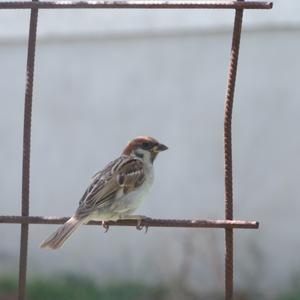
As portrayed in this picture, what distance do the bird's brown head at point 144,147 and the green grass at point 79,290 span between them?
234 centimetres

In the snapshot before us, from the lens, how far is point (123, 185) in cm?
334

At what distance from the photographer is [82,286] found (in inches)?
231

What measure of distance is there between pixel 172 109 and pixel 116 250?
922 millimetres

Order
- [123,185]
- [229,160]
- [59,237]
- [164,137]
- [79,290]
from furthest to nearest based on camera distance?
[164,137]
[79,290]
[123,185]
[59,237]
[229,160]

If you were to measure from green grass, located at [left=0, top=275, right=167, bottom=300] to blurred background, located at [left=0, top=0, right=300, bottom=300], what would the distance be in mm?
13

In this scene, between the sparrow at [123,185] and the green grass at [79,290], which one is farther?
the green grass at [79,290]

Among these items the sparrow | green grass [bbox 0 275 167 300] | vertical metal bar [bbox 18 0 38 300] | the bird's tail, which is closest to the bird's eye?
the sparrow

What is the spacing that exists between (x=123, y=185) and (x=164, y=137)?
2.73 meters

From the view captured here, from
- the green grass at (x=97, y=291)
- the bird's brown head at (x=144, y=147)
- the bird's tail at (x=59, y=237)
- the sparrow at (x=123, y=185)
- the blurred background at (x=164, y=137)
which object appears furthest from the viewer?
the blurred background at (x=164, y=137)

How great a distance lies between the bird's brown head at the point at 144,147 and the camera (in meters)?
3.37

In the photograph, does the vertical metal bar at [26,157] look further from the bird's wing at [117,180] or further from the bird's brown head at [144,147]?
the bird's brown head at [144,147]

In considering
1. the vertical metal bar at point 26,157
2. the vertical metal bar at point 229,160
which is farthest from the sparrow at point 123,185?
the vertical metal bar at point 229,160

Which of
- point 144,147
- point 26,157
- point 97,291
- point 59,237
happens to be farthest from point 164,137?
point 26,157

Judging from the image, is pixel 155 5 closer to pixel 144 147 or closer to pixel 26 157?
pixel 26 157
